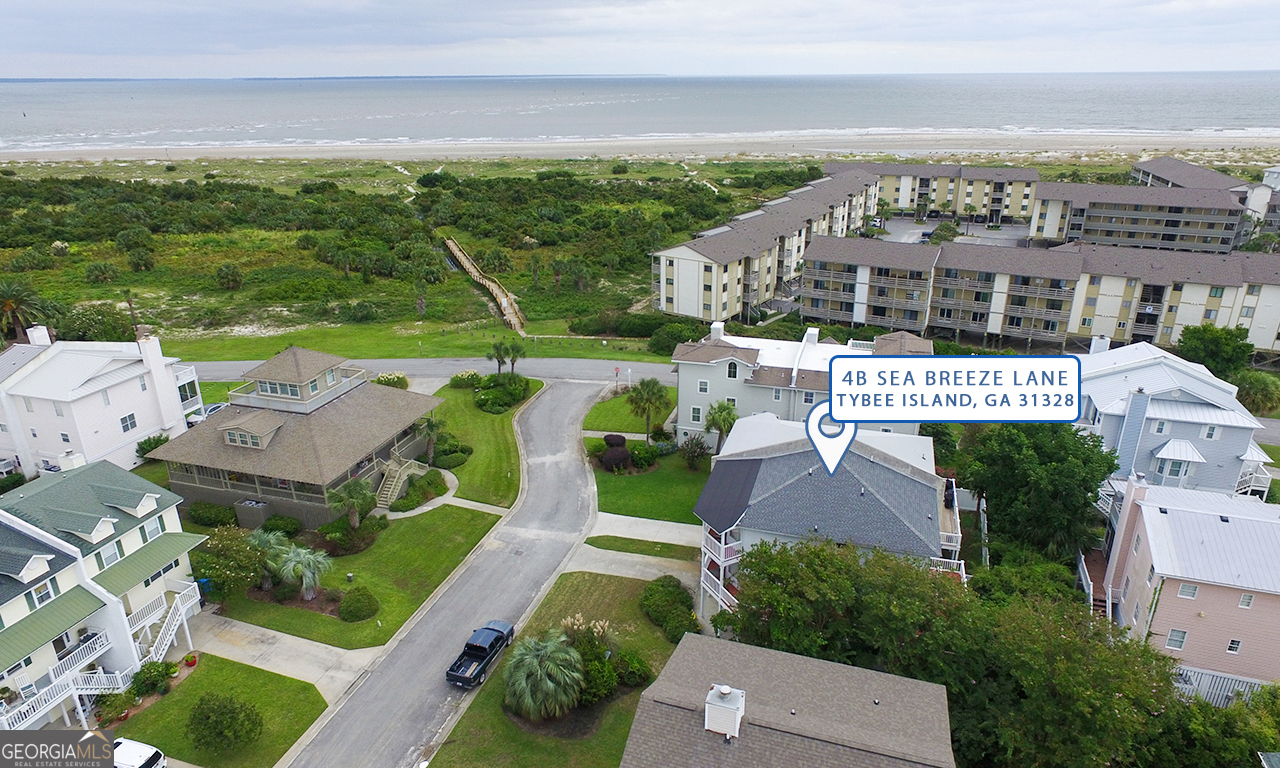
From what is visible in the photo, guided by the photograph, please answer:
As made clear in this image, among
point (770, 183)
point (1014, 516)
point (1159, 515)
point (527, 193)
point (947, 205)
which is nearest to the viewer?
point (1159, 515)

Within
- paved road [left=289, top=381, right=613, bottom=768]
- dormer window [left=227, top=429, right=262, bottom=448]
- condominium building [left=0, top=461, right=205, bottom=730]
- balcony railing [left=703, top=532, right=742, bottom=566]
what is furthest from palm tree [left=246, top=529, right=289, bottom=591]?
balcony railing [left=703, top=532, right=742, bottom=566]

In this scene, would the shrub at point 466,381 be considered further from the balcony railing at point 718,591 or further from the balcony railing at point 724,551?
the balcony railing at point 718,591

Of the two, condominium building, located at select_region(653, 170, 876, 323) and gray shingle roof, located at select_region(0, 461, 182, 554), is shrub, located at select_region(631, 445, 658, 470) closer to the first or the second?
gray shingle roof, located at select_region(0, 461, 182, 554)

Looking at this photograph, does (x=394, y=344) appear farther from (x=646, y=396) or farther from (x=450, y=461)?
(x=646, y=396)

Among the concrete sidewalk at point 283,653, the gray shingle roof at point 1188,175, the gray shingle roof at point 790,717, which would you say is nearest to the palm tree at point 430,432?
the concrete sidewalk at point 283,653

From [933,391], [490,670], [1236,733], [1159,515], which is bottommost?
[490,670]

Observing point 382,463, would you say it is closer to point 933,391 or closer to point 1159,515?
point 933,391

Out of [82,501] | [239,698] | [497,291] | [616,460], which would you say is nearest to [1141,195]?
[497,291]

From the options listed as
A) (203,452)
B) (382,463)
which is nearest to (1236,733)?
(382,463)

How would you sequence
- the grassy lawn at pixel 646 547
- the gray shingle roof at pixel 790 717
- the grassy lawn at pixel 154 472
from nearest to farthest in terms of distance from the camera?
1. the gray shingle roof at pixel 790 717
2. the grassy lawn at pixel 646 547
3. the grassy lawn at pixel 154 472
